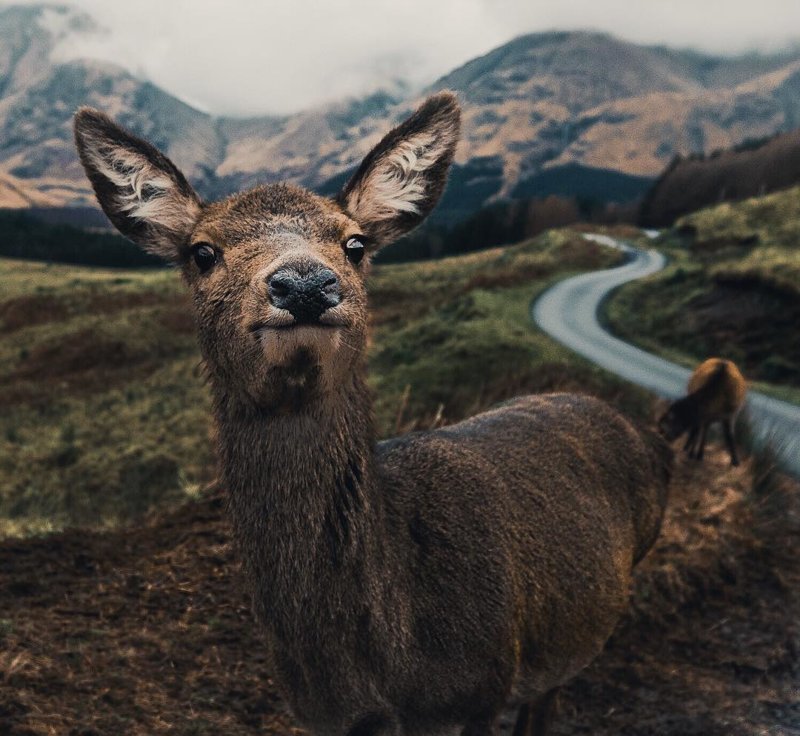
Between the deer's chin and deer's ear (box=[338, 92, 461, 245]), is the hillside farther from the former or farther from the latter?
the deer's chin

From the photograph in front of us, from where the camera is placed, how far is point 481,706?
147 inches

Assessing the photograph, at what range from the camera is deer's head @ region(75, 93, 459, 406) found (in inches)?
114

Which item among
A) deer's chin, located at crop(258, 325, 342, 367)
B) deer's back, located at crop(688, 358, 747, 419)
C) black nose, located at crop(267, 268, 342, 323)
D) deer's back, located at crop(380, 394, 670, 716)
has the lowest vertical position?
deer's back, located at crop(688, 358, 747, 419)

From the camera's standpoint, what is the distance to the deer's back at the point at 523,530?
12.3 feet

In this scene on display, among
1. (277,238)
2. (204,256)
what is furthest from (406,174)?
(204,256)

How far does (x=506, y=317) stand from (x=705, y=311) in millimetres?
6848

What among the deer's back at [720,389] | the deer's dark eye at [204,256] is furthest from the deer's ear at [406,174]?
the deer's back at [720,389]

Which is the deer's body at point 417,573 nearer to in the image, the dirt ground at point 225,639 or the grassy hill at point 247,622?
the grassy hill at point 247,622

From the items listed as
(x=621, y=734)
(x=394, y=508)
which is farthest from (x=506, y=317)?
(x=394, y=508)

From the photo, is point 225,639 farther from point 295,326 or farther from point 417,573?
point 295,326

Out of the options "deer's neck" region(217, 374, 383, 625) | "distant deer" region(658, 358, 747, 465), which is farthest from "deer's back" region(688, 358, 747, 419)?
"deer's neck" region(217, 374, 383, 625)

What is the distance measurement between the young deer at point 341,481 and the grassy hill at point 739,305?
53.1ft

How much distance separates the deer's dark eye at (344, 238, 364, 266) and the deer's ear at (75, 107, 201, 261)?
86 cm

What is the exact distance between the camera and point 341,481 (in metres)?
3.52
